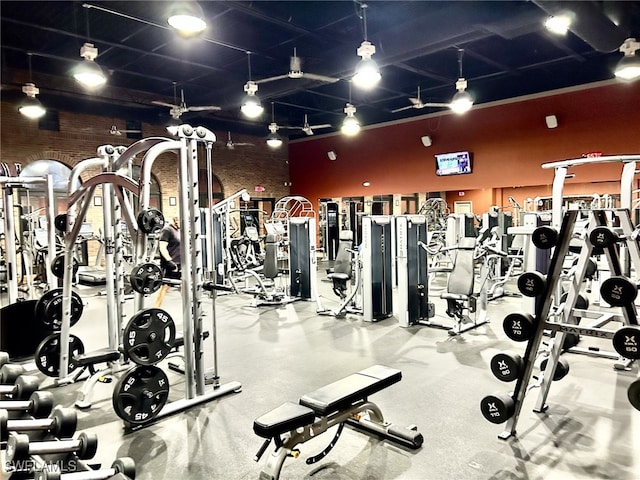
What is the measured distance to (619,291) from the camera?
2.51m

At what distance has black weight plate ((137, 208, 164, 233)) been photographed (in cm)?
291

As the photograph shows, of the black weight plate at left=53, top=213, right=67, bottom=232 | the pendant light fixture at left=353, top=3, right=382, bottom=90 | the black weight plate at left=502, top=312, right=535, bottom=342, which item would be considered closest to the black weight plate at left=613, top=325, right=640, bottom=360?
the black weight plate at left=502, top=312, right=535, bottom=342

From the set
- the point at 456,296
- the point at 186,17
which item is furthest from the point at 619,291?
the point at 186,17

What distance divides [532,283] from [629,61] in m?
4.47

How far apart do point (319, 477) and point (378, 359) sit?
203 centimetres

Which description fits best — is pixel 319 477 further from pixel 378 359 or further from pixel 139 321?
pixel 378 359

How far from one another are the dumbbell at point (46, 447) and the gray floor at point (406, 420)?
25.7 inches

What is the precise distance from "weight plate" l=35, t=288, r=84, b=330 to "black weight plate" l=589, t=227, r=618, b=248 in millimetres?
3864

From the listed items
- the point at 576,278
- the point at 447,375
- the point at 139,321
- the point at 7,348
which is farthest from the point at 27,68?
the point at 576,278

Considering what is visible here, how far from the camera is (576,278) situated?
2973mm

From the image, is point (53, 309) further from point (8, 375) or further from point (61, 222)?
point (8, 375)

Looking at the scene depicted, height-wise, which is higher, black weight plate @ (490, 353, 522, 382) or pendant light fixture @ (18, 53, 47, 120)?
pendant light fixture @ (18, 53, 47, 120)

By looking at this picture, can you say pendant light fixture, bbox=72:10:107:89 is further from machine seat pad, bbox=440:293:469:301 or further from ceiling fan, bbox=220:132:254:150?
ceiling fan, bbox=220:132:254:150

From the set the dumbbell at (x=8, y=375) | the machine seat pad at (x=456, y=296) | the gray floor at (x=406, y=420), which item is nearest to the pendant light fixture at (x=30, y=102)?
the gray floor at (x=406, y=420)
